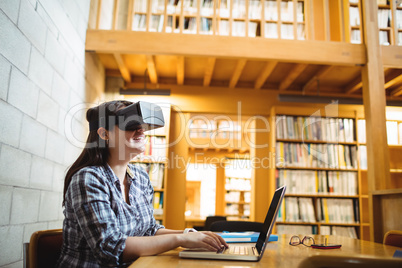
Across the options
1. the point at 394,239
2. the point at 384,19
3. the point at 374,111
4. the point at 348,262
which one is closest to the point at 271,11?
the point at 384,19

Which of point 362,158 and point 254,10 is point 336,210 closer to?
point 362,158

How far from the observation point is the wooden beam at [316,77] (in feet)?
13.0

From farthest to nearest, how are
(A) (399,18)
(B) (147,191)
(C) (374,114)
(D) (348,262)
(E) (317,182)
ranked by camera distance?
(E) (317,182) < (A) (399,18) < (C) (374,114) < (B) (147,191) < (D) (348,262)

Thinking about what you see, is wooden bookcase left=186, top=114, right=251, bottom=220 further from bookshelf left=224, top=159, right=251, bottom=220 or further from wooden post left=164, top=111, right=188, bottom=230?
wooden post left=164, top=111, right=188, bottom=230

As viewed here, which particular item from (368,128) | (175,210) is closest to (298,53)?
(368,128)

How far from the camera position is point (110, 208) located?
1130 mm

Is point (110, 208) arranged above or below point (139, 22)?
below

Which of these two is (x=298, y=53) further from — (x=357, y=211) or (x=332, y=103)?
(x=357, y=211)

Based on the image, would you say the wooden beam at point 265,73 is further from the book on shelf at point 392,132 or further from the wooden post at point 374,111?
the book on shelf at point 392,132

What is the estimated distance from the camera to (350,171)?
436 centimetres

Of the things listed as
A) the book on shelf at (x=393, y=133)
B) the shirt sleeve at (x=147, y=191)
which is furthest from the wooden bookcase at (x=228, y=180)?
the shirt sleeve at (x=147, y=191)

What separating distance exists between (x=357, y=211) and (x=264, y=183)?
1.16m

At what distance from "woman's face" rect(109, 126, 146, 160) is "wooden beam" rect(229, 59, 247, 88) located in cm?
253

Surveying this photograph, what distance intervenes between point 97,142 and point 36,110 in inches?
47.0
